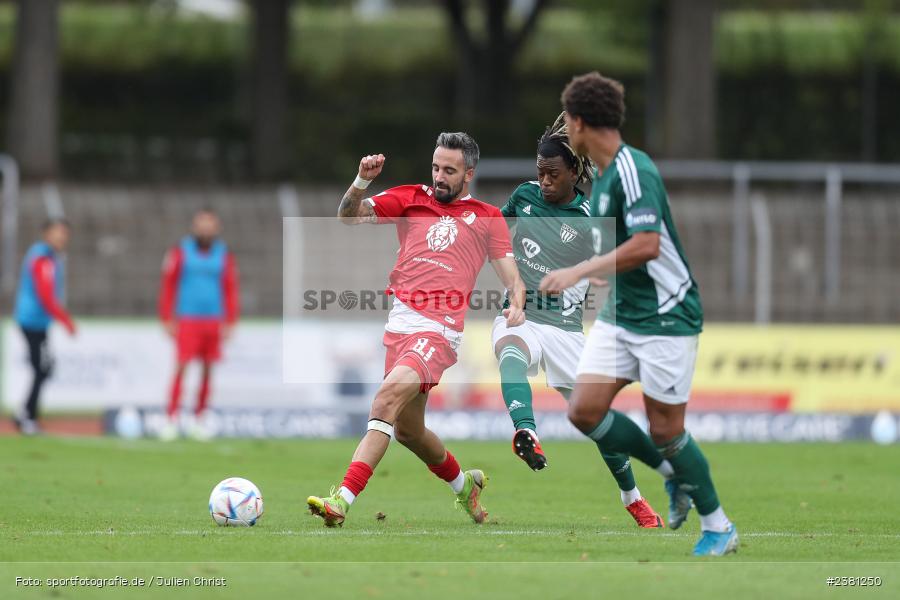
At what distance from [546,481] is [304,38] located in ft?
103

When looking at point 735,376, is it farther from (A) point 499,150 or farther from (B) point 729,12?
(B) point 729,12

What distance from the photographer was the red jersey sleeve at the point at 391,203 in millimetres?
8906

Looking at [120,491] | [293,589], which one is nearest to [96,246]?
[120,491]

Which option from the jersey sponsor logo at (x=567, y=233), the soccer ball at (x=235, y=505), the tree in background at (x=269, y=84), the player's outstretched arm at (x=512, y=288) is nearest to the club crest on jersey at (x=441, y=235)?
the player's outstretched arm at (x=512, y=288)

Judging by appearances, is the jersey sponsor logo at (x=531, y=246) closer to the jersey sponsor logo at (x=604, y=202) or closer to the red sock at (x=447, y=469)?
the red sock at (x=447, y=469)

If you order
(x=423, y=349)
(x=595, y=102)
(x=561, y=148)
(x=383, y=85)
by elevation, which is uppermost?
(x=383, y=85)

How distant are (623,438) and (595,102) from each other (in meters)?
1.80

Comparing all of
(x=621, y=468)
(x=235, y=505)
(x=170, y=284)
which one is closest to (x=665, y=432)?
(x=621, y=468)

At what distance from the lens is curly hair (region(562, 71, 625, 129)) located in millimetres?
7395

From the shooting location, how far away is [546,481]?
40.9ft

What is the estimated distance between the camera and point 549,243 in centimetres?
998

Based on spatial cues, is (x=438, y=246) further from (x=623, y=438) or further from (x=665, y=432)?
(x=665, y=432)

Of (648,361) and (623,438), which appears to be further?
(623,438)

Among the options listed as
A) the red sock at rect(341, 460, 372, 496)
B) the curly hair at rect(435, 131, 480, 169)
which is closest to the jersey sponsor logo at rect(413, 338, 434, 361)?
the red sock at rect(341, 460, 372, 496)
